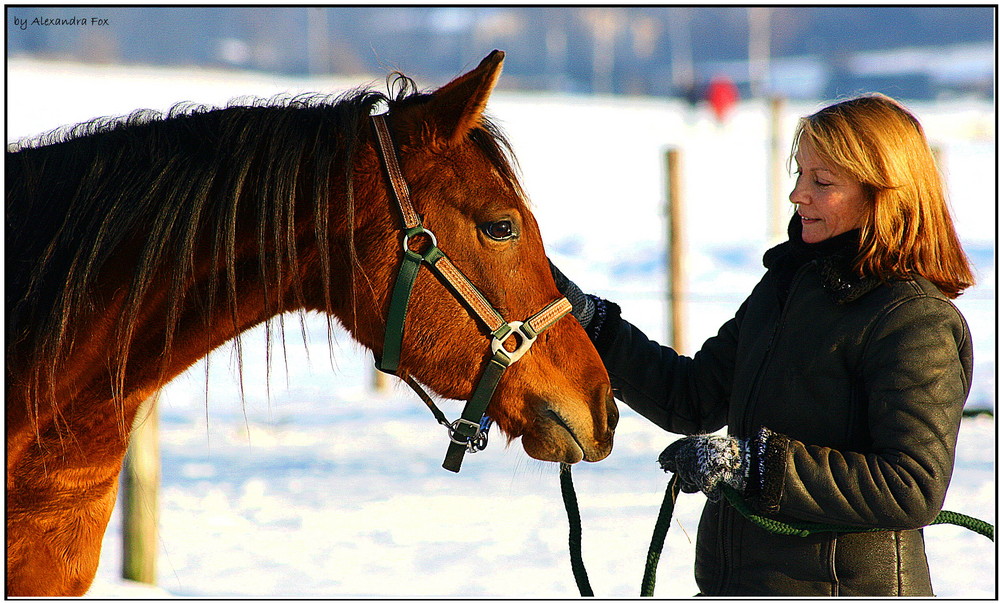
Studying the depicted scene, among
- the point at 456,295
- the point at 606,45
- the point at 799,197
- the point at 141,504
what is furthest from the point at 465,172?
the point at 606,45

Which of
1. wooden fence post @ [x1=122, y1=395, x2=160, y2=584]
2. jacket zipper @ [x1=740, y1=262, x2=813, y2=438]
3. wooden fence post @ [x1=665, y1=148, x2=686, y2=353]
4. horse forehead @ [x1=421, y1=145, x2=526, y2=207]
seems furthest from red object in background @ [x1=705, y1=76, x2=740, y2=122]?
horse forehead @ [x1=421, y1=145, x2=526, y2=207]

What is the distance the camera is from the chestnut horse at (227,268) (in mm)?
1704

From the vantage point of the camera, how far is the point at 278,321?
6.26ft

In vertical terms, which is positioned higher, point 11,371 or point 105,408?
point 11,371

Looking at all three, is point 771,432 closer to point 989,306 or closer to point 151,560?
point 151,560

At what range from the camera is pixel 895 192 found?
Answer: 176 cm

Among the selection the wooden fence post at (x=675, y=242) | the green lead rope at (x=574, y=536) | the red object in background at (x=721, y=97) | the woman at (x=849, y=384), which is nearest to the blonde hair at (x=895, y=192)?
the woman at (x=849, y=384)

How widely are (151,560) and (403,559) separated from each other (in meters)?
1.22

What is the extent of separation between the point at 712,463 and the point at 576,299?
70cm

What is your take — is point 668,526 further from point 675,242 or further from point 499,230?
point 675,242

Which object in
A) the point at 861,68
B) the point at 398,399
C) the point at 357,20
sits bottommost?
the point at 398,399

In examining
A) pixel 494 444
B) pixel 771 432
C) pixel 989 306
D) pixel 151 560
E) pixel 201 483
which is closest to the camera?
pixel 771 432

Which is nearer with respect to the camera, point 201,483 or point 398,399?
point 201,483

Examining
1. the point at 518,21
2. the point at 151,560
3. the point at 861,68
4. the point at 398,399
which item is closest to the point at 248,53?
the point at 518,21
